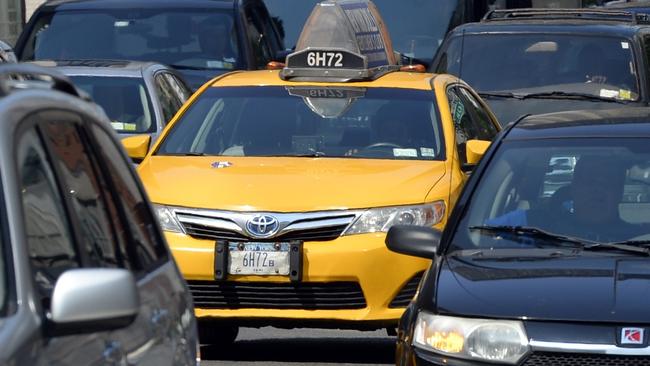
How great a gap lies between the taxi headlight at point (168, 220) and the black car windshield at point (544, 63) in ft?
20.2

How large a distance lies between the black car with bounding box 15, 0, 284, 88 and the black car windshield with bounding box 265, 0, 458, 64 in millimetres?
2804

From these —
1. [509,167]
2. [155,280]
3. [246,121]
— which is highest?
[155,280]

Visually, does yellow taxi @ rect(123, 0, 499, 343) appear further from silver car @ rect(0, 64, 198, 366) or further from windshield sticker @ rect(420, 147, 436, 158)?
silver car @ rect(0, 64, 198, 366)

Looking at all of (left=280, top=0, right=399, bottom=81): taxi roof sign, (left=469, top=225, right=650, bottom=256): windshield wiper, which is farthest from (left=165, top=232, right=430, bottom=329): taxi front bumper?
(left=280, top=0, right=399, bottom=81): taxi roof sign

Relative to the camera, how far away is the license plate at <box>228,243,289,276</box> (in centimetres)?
924

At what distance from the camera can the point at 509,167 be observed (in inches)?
296

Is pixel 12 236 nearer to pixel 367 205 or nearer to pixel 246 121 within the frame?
pixel 367 205

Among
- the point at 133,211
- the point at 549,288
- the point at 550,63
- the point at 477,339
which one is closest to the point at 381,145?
the point at 549,288

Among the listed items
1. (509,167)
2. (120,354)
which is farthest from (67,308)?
Result: (509,167)

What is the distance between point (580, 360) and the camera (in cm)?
602

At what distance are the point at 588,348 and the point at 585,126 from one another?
191 centimetres

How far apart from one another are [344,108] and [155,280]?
611 cm

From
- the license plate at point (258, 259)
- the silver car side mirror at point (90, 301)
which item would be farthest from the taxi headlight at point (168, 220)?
the silver car side mirror at point (90, 301)

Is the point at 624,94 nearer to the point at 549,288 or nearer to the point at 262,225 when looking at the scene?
the point at 262,225
